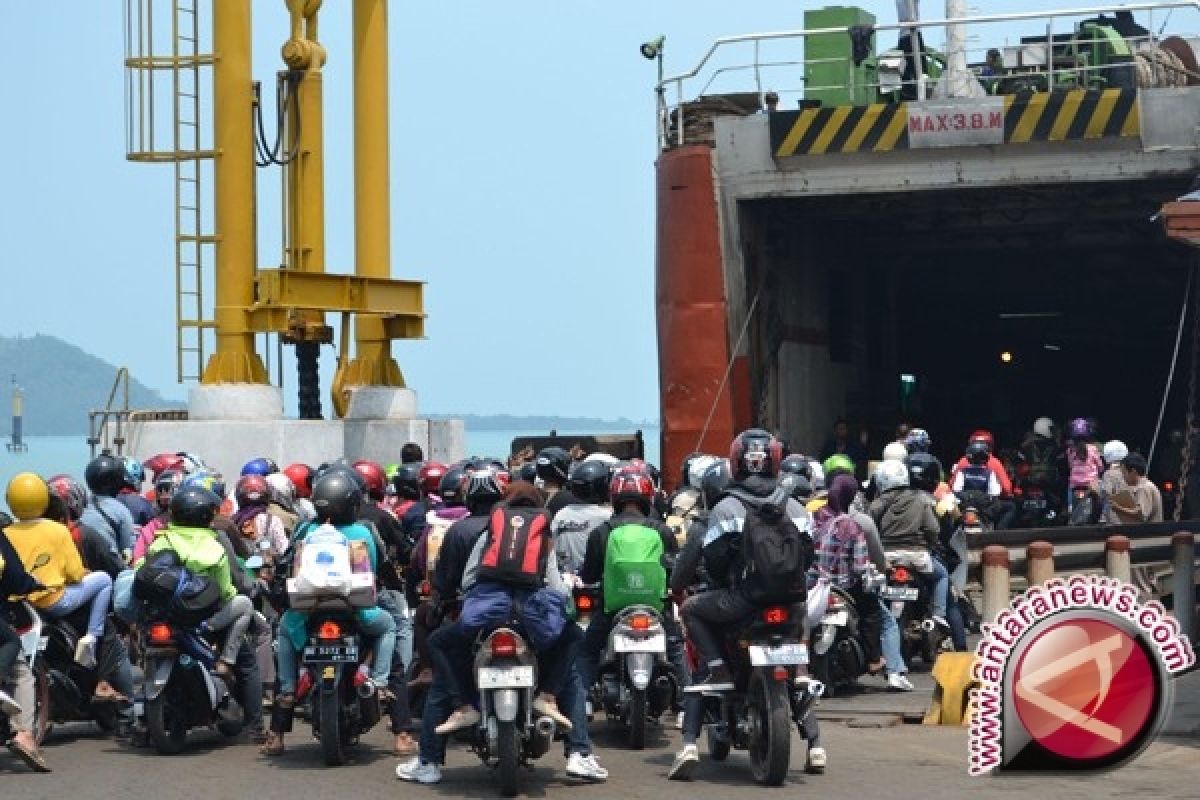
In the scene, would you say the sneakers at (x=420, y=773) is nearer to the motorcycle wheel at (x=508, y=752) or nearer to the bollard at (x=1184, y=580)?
the motorcycle wheel at (x=508, y=752)

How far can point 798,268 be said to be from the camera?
27.9 meters

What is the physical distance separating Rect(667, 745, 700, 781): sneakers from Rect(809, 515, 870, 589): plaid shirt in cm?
336

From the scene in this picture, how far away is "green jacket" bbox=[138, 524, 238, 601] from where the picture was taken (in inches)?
519

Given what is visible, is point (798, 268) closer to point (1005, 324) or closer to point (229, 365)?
point (229, 365)

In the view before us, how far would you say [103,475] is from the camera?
15.3 m

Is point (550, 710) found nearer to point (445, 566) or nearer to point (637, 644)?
point (445, 566)

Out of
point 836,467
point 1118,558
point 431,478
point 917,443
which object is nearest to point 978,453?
point 917,443

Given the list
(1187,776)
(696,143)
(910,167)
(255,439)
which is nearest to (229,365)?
(255,439)

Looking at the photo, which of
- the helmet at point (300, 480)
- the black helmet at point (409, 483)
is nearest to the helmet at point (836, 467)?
the black helmet at point (409, 483)

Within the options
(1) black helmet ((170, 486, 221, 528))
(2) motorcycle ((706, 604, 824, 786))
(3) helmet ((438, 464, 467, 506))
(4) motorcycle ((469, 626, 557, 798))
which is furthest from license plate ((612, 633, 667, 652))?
(1) black helmet ((170, 486, 221, 528))

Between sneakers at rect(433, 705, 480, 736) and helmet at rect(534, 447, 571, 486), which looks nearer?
sneakers at rect(433, 705, 480, 736)

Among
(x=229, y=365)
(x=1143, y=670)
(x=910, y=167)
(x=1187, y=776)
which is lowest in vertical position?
(x=1187, y=776)

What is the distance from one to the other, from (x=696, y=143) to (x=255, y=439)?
20.4ft

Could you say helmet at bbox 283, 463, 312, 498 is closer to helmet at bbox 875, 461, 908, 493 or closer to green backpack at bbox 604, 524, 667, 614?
helmet at bbox 875, 461, 908, 493
